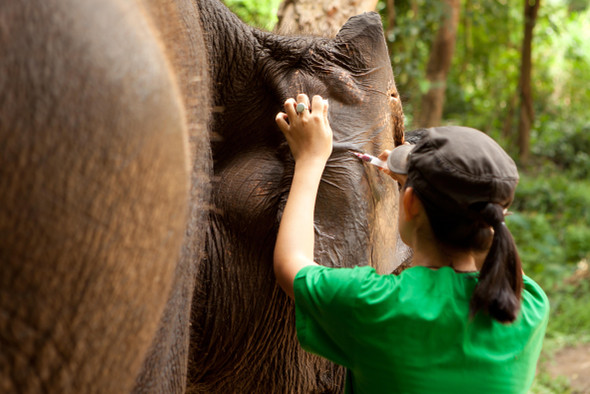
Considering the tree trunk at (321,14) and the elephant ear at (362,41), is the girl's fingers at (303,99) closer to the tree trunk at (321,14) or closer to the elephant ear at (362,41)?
the elephant ear at (362,41)

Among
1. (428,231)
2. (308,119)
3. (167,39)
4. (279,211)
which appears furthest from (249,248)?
(167,39)

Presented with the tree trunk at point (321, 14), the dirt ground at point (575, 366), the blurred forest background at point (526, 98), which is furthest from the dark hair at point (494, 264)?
the dirt ground at point (575, 366)

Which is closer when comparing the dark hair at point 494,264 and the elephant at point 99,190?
the elephant at point 99,190

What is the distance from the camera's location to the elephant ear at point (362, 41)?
1.76 meters

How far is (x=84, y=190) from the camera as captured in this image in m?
0.84

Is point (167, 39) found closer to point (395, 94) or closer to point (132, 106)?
point (132, 106)

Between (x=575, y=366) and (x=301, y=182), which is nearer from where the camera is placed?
(x=301, y=182)

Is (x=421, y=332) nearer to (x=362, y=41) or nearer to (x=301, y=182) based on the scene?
(x=301, y=182)

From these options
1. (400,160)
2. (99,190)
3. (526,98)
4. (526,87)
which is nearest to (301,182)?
(400,160)

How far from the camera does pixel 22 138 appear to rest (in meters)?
0.79

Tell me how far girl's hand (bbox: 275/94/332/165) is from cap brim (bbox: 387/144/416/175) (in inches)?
7.4

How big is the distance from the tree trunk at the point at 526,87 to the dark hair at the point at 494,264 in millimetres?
9013

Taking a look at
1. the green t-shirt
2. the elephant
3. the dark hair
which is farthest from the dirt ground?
the elephant

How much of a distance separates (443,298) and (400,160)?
0.32m
